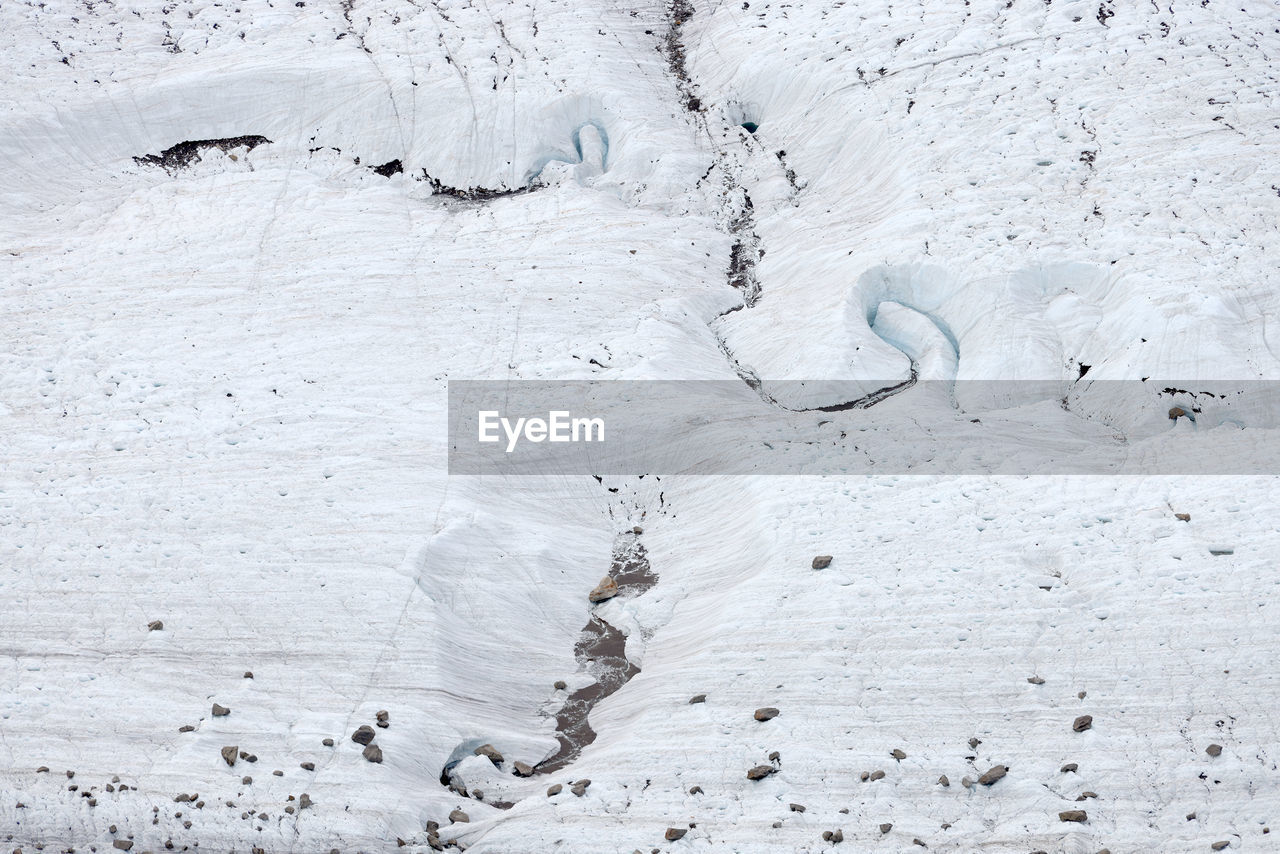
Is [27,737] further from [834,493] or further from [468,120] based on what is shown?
[468,120]

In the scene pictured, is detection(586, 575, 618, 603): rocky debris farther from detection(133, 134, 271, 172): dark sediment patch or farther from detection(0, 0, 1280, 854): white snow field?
detection(133, 134, 271, 172): dark sediment patch

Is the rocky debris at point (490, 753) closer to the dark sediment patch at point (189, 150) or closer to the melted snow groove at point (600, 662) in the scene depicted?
the melted snow groove at point (600, 662)

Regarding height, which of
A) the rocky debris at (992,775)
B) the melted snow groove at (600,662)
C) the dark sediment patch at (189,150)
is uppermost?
the dark sediment patch at (189,150)

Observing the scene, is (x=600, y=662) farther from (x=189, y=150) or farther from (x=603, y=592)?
(x=189, y=150)

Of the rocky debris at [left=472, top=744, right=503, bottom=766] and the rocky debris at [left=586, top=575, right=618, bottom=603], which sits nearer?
the rocky debris at [left=472, top=744, right=503, bottom=766]

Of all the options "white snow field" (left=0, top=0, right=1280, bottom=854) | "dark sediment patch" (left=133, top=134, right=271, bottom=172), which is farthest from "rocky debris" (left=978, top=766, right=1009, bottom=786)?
"dark sediment patch" (left=133, top=134, right=271, bottom=172)

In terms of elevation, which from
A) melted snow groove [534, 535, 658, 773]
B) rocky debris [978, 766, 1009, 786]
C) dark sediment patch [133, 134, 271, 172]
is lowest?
melted snow groove [534, 535, 658, 773]

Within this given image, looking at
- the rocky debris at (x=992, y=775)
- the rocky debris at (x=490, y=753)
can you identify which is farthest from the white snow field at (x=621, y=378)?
the rocky debris at (x=992, y=775)
